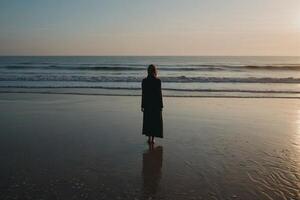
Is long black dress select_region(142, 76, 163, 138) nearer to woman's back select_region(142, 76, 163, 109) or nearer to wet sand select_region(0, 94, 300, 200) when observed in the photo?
woman's back select_region(142, 76, 163, 109)

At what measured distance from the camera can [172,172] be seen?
5656mm

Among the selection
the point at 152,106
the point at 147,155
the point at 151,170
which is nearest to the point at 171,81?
the point at 152,106

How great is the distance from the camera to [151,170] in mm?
5777

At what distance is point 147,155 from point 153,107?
4.23 feet

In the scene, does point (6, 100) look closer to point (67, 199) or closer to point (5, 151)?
point (5, 151)

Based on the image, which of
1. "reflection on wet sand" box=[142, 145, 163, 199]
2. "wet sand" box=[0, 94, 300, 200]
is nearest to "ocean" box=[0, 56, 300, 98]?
"wet sand" box=[0, 94, 300, 200]

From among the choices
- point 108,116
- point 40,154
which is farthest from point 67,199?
point 108,116

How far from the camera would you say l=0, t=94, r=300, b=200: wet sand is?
488 cm

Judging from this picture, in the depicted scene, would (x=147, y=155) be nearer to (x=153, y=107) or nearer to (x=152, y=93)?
(x=153, y=107)

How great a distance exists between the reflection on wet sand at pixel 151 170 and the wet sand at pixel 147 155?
0.01 meters

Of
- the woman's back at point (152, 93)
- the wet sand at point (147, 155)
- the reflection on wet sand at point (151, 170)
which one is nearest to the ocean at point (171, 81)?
the wet sand at point (147, 155)

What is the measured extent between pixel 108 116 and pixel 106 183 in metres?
5.88

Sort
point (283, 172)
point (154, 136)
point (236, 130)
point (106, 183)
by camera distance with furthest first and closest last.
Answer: point (236, 130)
point (154, 136)
point (283, 172)
point (106, 183)

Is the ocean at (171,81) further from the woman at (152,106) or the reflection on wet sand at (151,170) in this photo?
the reflection on wet sand at (151,170)
